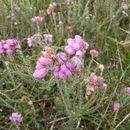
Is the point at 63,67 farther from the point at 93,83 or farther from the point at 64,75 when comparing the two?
the point at 93,83

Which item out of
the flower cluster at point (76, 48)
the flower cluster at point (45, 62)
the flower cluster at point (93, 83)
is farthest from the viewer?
the flower cluster at point (93, 83)

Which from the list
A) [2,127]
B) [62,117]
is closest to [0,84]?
[2,127]

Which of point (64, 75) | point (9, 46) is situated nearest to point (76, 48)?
point (64, 75)

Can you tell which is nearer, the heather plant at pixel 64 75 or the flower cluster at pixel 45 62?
the flower cluster at pixel 45 62

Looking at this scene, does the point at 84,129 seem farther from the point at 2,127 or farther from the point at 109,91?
the point at 2,127

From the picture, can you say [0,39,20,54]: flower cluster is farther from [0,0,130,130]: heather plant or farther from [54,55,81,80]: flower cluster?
[54,55,81,80]: flower cluster

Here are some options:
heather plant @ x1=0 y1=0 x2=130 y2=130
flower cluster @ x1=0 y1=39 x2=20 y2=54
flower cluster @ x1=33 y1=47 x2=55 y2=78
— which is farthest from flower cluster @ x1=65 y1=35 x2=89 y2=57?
flower cluster @ x1=0 y1=39 x2=20 y2=54

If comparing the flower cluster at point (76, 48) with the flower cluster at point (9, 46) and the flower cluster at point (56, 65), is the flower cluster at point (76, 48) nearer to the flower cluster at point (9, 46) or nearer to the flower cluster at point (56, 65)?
the flower cluster at point (56, 65)

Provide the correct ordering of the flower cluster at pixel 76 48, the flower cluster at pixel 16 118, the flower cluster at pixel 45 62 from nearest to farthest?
the flower cluster at pixel 45 62
the flower cluster at pixel 76 48
the flower cluster at pixel 16 118

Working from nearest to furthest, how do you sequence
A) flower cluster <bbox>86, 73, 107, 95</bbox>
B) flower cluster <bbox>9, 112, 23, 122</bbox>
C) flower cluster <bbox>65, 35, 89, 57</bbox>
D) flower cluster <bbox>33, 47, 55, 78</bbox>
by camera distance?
flower cluster <bbox>33, 47, 55, 78</bbox> → flower cluster <bbox>65, 35, 89, 57</bbox> → flower cluster <bbox>86, 73, 107, 95</bbox> → flower cluster <bbox>9, 112, 23, 122</bbox>

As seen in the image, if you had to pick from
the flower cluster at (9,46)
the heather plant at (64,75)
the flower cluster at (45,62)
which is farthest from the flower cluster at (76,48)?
the flower cluster at (9,46)
